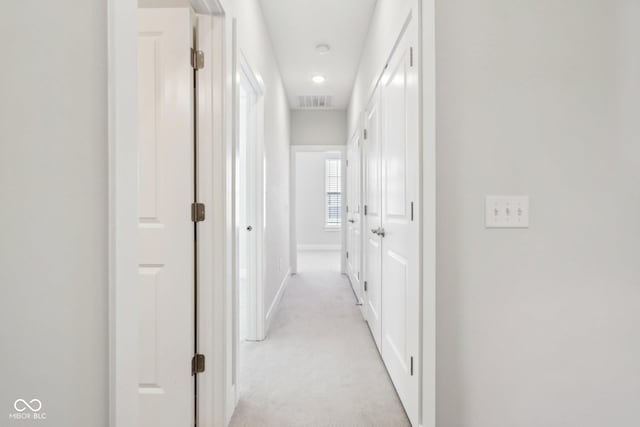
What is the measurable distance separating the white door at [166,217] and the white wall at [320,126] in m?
3.92

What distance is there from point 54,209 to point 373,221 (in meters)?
2.41

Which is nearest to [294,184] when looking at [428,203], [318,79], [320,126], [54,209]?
[320,126]

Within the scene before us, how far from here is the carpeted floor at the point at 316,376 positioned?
171 centimetres

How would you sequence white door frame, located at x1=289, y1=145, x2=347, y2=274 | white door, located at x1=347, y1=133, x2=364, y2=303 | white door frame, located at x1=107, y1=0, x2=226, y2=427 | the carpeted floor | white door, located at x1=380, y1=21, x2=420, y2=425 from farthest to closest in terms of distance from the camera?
white door frame, located at x1=289, y1=145, x2=347, y2=274, white door, located at x1=347, y1=133, x2=364, y2=303, the carpeted floor, white door, located at x1=380, y1=21, x2=420, y2=425, white door frame, located at x1=107, y1=0, x2=226, y2=427

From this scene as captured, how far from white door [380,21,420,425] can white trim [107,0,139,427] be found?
1.04 m

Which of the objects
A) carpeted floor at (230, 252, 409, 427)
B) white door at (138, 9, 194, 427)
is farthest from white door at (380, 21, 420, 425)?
white door at (138, 9, 194, 427)

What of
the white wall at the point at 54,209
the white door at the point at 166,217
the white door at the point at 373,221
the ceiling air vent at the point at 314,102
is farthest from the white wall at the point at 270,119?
the white wall at the point at 54,209

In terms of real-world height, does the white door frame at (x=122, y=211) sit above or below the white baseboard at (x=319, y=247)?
above

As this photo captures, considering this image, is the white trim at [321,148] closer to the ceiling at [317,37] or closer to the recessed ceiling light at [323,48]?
the ceiling at [317,37]

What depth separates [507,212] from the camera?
1.32 meters

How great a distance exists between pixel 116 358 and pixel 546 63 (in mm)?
1747

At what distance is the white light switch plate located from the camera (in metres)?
1.31

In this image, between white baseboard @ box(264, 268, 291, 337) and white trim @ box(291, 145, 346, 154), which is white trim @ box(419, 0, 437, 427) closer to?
white baseboard @ box(264, 268, 291, 337)

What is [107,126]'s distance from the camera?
Answer: 694 millimetres
